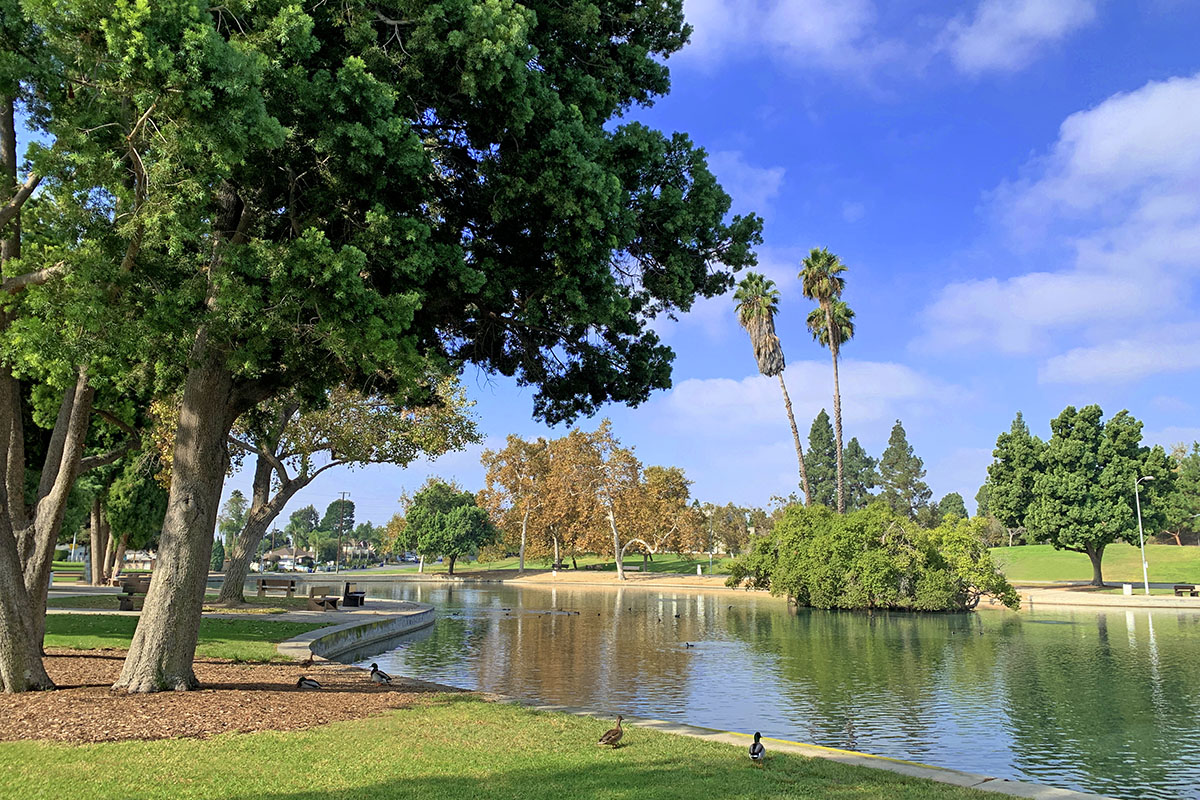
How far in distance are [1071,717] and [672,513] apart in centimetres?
5674

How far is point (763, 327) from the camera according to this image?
A: 5484 cm

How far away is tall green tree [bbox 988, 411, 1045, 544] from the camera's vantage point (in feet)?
201

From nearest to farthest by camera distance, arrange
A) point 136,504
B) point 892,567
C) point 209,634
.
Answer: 1. point 209,634
2. point 892,567
3. point 136,504

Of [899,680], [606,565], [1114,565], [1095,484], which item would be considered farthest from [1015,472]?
[899,680]

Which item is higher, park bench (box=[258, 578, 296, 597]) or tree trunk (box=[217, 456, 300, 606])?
tree trunk (box=[217, 456, 300, 606])

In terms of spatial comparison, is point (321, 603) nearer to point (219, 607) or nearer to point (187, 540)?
point (219, 607)

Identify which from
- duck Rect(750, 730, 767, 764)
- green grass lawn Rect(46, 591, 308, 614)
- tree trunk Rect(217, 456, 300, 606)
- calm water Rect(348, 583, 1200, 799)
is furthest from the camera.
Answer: tree trunk Rect(217, 456, 300, 606)

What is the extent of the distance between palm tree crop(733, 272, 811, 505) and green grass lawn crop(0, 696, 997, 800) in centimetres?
4663

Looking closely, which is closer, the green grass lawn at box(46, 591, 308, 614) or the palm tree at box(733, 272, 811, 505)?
the green grass lawn at box(46, 591, 308, 614)

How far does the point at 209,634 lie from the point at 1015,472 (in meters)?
→ 59.9

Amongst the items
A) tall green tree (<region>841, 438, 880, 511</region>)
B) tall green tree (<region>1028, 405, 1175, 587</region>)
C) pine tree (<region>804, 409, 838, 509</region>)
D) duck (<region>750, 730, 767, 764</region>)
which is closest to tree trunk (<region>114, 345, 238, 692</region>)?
duck (<region>750, 730, 767, 764</region>)

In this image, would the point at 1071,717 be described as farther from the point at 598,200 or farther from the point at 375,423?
the point at 375,423

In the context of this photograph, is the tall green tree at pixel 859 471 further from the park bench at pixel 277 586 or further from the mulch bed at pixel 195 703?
the mulch bed at pixel 195 703

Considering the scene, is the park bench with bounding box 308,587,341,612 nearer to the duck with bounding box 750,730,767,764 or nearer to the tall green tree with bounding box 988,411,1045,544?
the duck with bounding box 750,730,767,764
